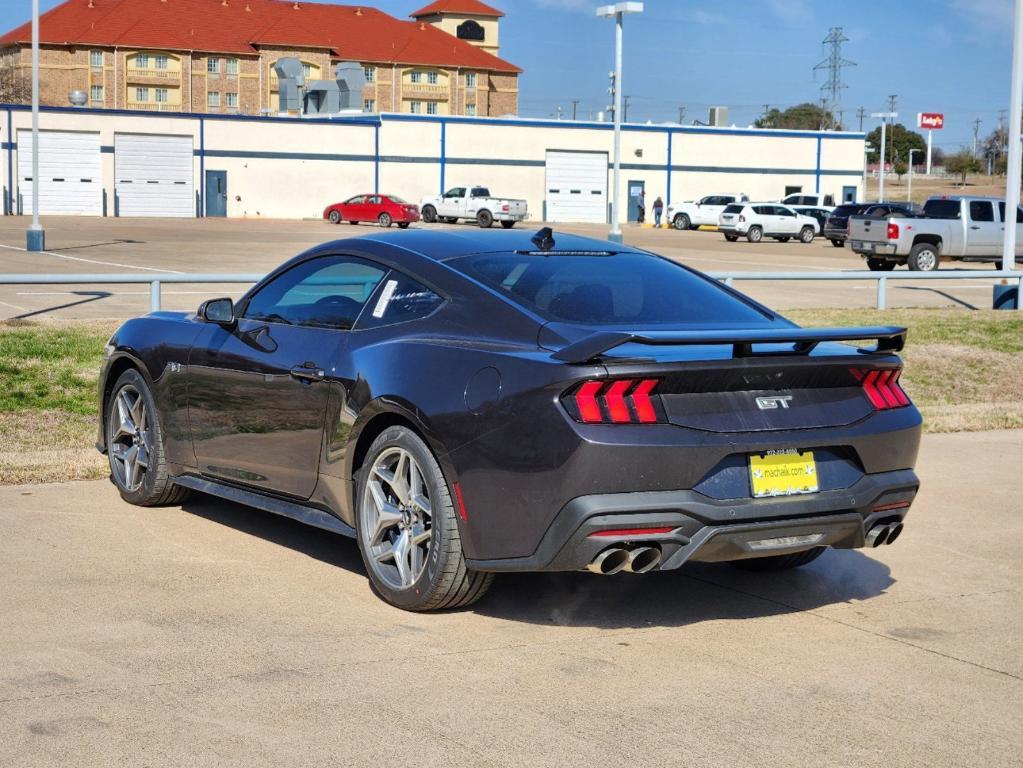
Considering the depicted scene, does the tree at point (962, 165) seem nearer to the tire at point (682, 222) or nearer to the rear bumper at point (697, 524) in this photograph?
the tire at point (682, 222)

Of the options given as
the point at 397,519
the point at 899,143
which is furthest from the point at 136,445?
the point at 899,143

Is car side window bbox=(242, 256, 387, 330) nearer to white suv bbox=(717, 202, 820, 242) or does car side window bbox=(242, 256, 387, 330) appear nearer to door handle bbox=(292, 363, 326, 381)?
door handle bbox=(292, 363, 326, 381)

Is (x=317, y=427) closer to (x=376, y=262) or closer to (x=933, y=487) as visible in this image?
(x=376, y=262)

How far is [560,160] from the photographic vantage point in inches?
3039

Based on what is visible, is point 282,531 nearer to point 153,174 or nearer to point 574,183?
point 153,174

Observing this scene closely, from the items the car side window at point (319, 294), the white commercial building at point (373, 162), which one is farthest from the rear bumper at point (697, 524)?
the white commercial building at point (373, 162)

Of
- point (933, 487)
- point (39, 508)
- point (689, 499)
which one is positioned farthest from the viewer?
point (933, 487)

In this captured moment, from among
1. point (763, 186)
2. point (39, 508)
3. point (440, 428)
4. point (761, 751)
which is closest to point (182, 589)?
point (440, 428)

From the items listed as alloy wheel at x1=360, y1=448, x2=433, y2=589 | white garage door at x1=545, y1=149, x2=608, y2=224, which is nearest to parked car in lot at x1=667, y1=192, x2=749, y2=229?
white garage door at x1=545, y1=149, x2=608, y2=224

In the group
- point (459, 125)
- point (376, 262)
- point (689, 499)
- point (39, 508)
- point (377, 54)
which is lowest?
point (39, 508)

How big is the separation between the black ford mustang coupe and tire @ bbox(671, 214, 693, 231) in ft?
205

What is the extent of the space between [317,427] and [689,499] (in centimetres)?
183

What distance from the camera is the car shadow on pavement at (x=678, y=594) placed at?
5.84 metres

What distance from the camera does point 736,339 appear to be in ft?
17.4
